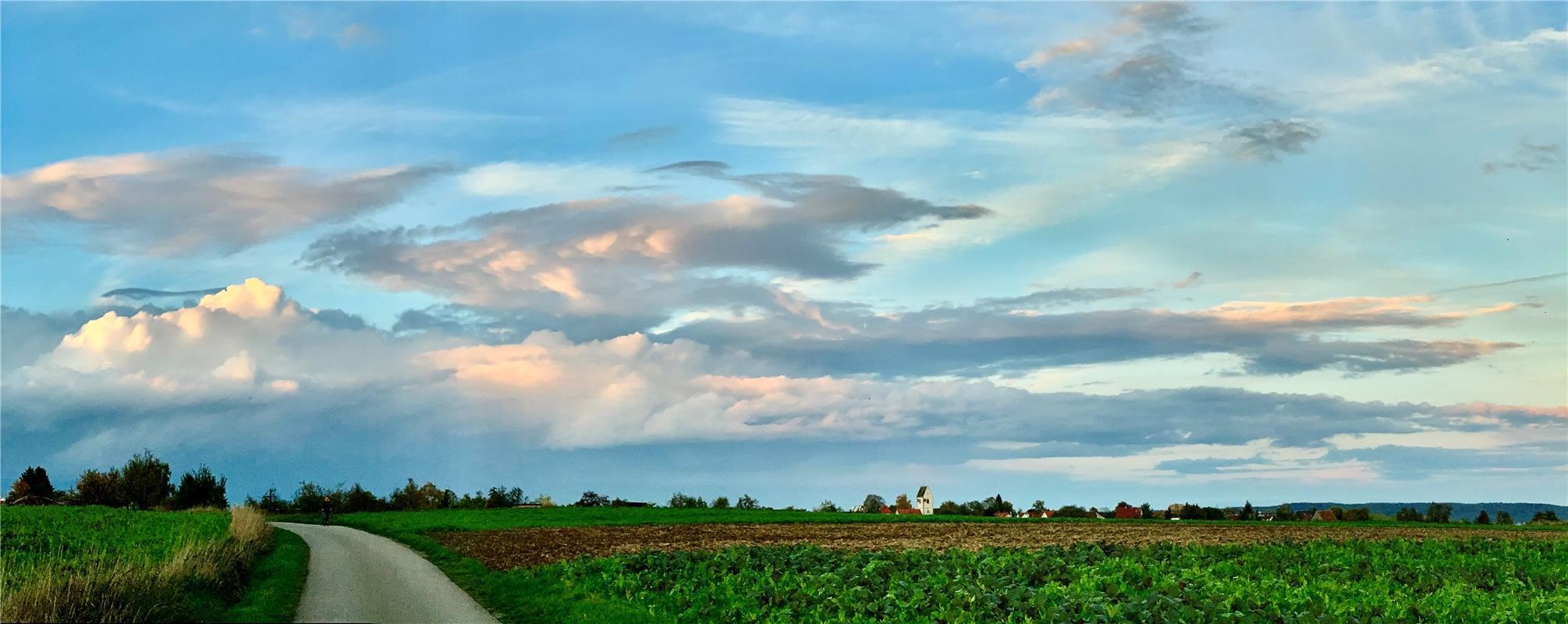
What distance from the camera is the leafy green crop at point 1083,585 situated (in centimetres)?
2236

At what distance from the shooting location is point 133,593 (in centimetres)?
2112

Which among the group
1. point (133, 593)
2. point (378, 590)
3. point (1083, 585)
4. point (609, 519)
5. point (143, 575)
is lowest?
point (378, 590)

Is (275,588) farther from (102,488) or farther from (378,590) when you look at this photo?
(102,488)

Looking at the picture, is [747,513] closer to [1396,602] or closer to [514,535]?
[514,535]

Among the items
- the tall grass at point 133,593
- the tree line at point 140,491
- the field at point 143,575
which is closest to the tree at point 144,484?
the tree line at point 140,491

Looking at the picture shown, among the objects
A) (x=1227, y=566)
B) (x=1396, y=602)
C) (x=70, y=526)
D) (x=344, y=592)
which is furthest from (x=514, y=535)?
(x=1396, y=602)

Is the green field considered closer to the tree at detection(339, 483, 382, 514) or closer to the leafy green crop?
the tree at detection(339, 483, 382, 514)

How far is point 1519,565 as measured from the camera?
118 feet

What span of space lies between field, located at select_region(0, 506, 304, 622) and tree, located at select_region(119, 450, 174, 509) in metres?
43.5

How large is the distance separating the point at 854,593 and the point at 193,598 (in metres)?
14.3

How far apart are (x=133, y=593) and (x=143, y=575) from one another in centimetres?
201

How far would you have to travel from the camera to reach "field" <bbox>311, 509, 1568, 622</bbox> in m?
22.8

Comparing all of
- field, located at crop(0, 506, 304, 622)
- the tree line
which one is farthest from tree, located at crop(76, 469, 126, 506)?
field, located at crop(0, 506, 304, 622)

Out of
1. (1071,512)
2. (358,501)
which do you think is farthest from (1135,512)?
(358,501)
